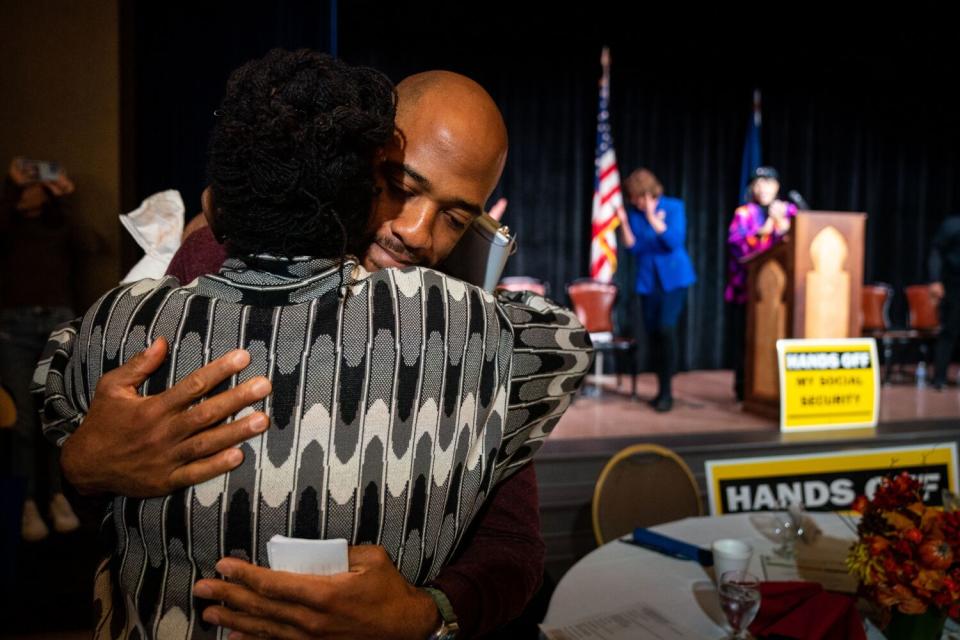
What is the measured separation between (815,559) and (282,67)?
5.30 ft

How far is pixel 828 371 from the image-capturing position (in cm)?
382

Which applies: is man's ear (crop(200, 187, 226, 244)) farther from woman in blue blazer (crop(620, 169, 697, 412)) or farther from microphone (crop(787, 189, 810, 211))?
microphone (crop(787, 189, 810, 211))

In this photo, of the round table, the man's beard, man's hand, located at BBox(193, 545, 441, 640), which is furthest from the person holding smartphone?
man's hand, located at BBox(193, 545, 441, 640)

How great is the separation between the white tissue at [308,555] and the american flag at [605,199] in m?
6.28

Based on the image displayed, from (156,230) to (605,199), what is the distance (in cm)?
592

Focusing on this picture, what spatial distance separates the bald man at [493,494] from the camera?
72 centimetres

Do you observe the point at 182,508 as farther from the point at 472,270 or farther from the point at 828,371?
the point at 828,371

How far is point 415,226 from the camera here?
109 centimetres

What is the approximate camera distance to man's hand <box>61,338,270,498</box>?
2.32ft

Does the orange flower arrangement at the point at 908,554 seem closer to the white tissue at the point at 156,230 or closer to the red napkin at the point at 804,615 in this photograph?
the red napkin at the point at 804,615

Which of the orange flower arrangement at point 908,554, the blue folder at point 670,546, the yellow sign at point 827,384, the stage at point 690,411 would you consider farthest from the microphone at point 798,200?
the orange flower arrangement at point 908,554

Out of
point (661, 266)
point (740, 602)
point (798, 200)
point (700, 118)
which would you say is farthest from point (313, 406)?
point (700, 118)

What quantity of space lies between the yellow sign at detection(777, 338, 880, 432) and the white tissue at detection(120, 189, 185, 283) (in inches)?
120

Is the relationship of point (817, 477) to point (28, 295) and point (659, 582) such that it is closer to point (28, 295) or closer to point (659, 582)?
point (659, 582)
